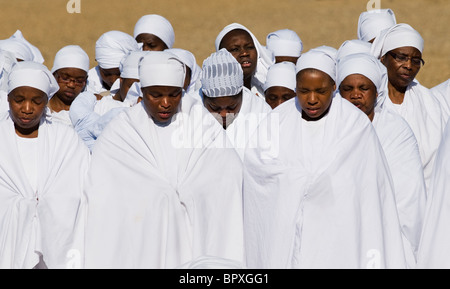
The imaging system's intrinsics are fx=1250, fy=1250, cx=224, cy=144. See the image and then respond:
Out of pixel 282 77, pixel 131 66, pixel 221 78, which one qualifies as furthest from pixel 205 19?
pixel 221 78

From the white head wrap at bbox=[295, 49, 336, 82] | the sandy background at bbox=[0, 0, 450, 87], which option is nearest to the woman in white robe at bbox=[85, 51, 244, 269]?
the white head wrap at bbox=[295, 49, 336, 82]

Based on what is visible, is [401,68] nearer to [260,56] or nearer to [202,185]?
[260,56]

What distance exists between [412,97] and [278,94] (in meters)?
1.29

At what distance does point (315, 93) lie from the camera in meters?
9.76

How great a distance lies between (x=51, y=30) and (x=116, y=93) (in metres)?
12.7

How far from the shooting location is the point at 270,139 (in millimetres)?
9891

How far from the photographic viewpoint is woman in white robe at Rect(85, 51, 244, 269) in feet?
32.2

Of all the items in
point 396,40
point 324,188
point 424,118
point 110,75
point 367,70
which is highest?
point 110,75

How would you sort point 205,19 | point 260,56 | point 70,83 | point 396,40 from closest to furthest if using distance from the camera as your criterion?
point 396,40
point 70,83
point 260,56
point 205,19

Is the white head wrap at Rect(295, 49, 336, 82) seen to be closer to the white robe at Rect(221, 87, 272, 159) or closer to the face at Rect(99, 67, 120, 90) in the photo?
the white robe at Rect(221, 87, 272, 159)

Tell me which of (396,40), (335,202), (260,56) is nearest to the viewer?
(335,202)

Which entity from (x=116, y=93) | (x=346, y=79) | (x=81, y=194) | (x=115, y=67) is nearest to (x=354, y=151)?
(x=346, y=79)
